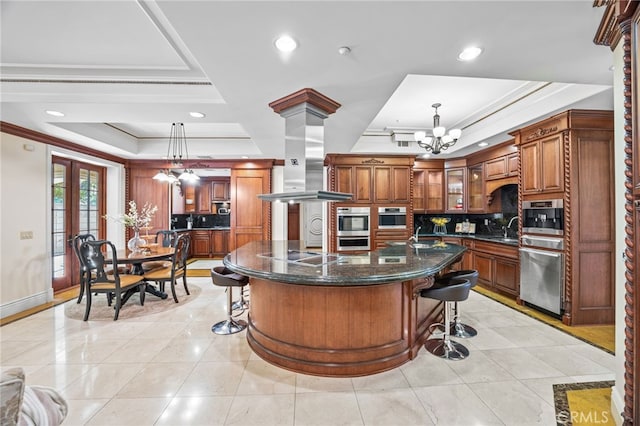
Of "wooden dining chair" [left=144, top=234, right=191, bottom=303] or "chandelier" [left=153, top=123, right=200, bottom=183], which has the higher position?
"chandelier" [left=153, top=123, right=200, bottom=183]

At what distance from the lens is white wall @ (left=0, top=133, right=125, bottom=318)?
365 centimetres

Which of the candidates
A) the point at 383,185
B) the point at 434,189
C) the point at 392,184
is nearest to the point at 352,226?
the point at 383,185

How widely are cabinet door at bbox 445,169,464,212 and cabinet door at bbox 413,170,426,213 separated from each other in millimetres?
487

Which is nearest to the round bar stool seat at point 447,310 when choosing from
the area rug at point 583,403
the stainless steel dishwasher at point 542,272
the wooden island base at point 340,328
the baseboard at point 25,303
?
the wooden island base at point 340,328

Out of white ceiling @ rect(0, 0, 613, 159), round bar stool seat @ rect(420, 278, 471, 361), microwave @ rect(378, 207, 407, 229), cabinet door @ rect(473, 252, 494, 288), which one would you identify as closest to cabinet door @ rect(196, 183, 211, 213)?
white ceiling @ rect(0, 0, 613, 159)

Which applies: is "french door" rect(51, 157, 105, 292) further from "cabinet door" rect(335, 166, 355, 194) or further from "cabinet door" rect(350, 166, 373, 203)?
"cabinet door" rect(350, 166, 373, 203)

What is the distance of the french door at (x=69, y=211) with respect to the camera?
4.66 metres

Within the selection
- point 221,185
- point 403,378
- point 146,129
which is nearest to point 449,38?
point 403,378

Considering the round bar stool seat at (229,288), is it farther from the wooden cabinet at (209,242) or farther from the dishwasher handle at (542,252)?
the wooden cabinet at (209,242)

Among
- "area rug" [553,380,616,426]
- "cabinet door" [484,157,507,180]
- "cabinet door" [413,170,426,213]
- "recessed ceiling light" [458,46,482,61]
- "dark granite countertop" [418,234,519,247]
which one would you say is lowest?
"area rug" [553,380,616,426]

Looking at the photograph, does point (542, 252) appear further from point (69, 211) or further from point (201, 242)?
point (201, 242)

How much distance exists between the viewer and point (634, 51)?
4.21 ft

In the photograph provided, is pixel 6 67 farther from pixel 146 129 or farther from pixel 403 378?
pixel 403 378

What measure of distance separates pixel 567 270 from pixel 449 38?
3158 millimetres
